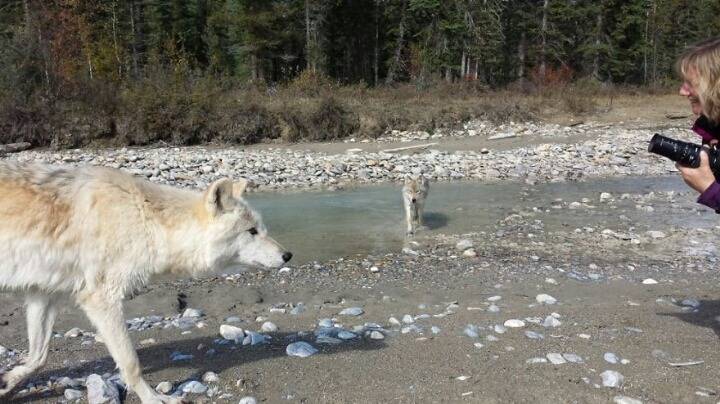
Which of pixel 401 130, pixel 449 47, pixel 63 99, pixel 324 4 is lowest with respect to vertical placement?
pixel 401 130

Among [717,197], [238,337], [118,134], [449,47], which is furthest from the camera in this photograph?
[449,47]

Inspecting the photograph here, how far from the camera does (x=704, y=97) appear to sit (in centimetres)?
366

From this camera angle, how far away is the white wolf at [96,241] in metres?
4.13

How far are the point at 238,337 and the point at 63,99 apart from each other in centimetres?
2425

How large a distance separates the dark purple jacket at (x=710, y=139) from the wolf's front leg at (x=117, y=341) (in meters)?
3.90

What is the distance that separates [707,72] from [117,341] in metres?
4.36

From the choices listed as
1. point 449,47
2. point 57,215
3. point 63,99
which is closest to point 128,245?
point 57,215

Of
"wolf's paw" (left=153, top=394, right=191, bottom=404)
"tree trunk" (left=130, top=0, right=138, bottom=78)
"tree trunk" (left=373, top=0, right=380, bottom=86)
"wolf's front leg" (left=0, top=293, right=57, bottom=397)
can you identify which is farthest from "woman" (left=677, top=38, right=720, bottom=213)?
"tree trunk" (left=373, top=0, right=380, bottom=86)

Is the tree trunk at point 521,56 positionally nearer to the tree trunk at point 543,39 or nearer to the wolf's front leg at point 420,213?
the tree trunk at point 543,39

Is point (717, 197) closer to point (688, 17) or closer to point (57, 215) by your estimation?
point (57, 215)

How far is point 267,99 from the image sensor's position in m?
30.1

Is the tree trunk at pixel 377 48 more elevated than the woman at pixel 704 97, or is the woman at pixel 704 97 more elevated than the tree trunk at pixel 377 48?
the tree trunk at pixel 377 48

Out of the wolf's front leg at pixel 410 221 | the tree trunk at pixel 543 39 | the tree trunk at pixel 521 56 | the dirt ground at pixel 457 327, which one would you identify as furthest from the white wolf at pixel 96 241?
the tree trunk at pixel 521 56

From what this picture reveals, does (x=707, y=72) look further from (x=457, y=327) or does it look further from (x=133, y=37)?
(x=133, y=37)
